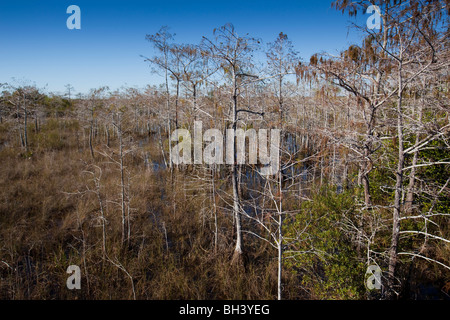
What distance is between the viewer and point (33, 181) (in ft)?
40.9

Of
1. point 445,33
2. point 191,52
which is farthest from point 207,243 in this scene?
point 191,52

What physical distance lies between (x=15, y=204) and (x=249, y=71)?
1133 cm

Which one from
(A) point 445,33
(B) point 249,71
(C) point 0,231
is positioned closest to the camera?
(A) point 445,33

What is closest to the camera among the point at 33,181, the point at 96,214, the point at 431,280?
the point at 431,280
